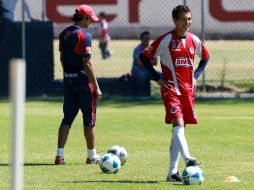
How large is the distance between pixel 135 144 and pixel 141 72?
740cm

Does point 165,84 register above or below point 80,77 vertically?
above

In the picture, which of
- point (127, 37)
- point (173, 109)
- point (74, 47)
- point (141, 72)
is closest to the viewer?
point (173, 109)

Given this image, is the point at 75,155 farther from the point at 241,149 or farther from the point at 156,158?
the point at 241,149

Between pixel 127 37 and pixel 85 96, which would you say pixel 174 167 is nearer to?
pixel 85 96

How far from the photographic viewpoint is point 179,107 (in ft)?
31.8

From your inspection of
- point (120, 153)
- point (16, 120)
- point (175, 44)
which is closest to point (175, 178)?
point (175, 44)

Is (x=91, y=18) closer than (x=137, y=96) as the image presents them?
Yes

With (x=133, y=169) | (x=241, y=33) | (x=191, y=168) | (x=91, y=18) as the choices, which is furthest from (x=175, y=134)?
(x=241, y=33)

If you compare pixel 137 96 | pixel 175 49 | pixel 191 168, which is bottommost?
pixel 137 96

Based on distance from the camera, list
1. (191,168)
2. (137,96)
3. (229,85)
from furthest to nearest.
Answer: (229,85)
(137,96)
(191,168)

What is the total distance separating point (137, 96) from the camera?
21656 millimetres

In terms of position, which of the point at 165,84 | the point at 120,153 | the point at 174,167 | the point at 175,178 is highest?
the point at 165,84

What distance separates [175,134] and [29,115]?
9035 millimetres

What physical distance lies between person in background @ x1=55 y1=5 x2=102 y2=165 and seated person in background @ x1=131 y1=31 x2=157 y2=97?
912 centimetres
